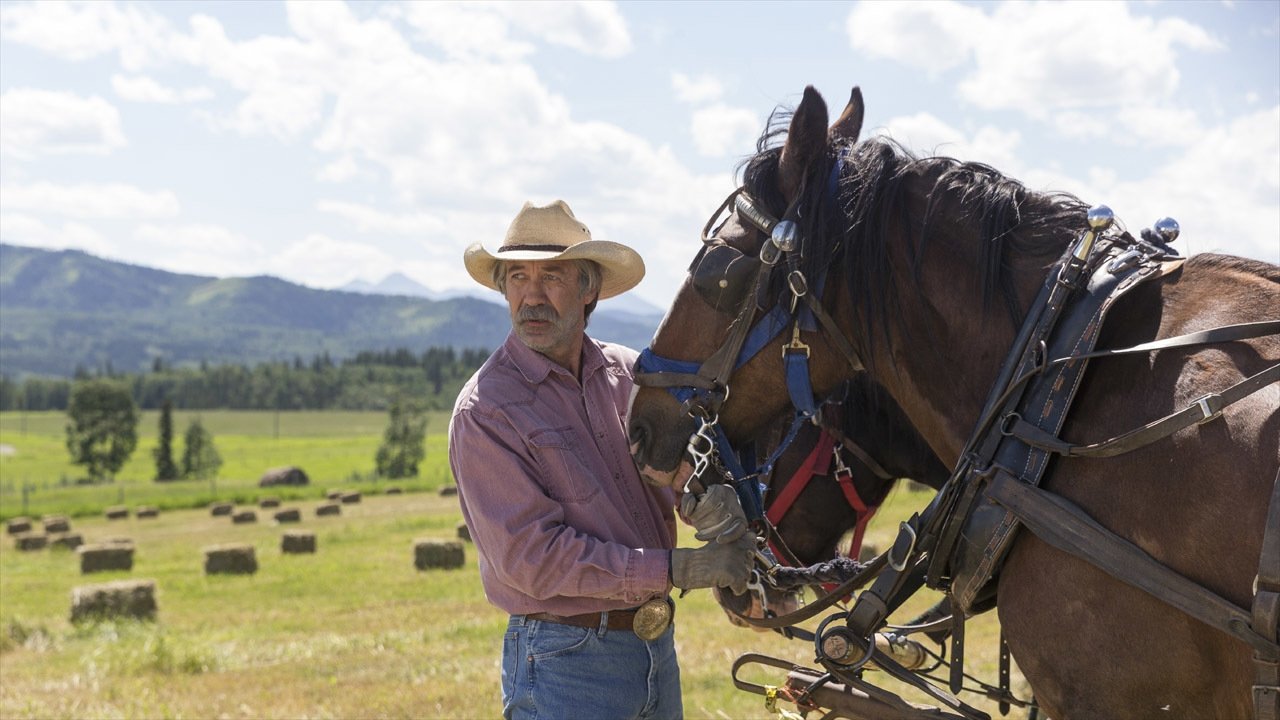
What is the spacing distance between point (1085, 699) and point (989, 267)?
1.15 metres

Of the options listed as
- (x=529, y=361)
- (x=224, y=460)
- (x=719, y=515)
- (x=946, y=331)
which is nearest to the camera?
(x=946, y=331)

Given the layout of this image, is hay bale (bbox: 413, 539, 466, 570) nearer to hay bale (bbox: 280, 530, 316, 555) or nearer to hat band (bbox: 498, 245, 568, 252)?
hay bale (bbox: 280, 530, 316, 555)

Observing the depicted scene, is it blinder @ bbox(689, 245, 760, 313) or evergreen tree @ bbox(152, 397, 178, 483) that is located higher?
blinder @ bbox(689, 245, 760, 313)

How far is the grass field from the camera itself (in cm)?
827

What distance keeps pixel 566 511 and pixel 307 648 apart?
28.8 ft

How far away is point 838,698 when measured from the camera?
342cm

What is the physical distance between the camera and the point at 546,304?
12.7 feet

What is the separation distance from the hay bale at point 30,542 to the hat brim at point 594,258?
30.8m

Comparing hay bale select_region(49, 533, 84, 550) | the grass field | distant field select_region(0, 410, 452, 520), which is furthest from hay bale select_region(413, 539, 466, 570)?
distant field select_region(0, 410, 452, 520)

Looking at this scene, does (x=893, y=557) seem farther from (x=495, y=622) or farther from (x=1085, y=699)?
(x=495, y=622)

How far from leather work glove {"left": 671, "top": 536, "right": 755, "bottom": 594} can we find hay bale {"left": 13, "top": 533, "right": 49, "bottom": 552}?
3177 cm

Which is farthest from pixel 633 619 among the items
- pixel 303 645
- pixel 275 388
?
pixel 275 388

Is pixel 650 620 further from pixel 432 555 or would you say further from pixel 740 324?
pixel 432 555

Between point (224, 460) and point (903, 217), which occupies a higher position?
point (903, 217)
